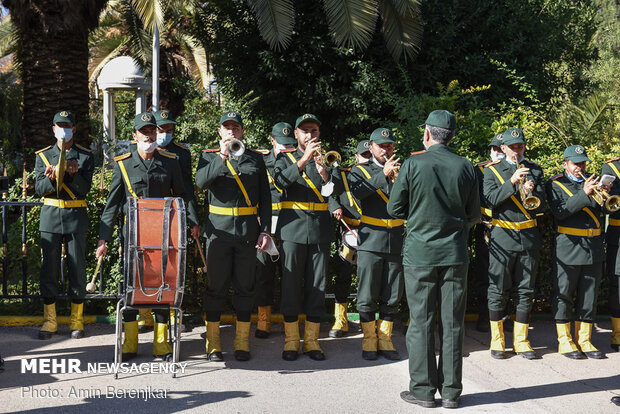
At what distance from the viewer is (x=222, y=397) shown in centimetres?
564

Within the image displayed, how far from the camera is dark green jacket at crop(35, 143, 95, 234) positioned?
7457 millimetres

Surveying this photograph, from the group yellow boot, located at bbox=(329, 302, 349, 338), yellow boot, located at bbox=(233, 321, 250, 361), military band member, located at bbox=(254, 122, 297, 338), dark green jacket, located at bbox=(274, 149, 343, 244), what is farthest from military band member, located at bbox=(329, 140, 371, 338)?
yellow boot, located at bbox=(233, 321, 250, 361)

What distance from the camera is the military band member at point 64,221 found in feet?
24.5

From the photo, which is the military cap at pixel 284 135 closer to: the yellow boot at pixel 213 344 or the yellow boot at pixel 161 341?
the yellow boot at pixel 213 344

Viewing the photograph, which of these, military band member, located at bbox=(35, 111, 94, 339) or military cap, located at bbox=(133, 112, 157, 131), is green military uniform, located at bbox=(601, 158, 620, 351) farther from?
military band member, located at bbox=(35, 111, 94, 339)

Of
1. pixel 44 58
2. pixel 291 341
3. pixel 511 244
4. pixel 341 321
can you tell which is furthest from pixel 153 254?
pixel 44 58

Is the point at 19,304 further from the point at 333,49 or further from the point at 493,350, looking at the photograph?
the point at 333,49


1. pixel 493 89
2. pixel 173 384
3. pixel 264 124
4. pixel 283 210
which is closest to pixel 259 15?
pixel 264 124

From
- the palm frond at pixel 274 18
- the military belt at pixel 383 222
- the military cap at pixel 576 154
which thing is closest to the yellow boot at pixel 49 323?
the military belt at pixel 383 222

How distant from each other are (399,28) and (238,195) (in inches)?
285

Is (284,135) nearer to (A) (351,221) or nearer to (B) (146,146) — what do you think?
(A) (351,221)

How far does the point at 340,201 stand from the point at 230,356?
2093mm

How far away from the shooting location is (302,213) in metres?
6.94

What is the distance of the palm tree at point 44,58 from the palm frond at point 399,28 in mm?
5344
